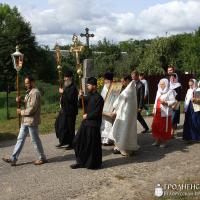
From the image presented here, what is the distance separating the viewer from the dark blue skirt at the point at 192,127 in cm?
1148

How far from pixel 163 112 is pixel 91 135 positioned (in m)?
2.55

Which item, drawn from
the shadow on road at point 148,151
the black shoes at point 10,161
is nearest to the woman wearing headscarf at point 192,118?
the shadow on road at point 148,151

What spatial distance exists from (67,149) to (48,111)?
9.06 meters

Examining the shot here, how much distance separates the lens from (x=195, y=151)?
10586mm

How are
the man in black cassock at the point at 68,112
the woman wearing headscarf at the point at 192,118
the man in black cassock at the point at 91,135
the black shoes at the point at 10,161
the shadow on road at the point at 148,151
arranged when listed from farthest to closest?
the woman wearing headscarf at the point at 192,118 → the man in black cassock at the point at 68,112 → the shadow on road at the point at 148,151 → the black shoes at the point at 10,161 → the man in black cassock at the point at 91,135

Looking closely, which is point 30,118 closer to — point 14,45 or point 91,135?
point 91,135

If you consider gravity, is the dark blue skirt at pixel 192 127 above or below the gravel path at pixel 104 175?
above

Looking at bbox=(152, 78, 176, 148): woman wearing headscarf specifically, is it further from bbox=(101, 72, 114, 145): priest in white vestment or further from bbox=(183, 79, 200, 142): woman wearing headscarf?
bbox=(101, 72, 114, 145): priest in white vestment

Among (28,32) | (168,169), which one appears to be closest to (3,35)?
(28,32)

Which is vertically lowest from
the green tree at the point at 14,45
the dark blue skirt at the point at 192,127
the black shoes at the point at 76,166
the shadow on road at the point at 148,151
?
the shadow on road at the point at 148,151

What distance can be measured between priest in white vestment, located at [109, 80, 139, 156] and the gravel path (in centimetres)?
27

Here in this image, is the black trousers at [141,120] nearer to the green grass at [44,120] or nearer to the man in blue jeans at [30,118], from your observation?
the green grass at [44,120]

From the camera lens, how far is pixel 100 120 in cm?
916

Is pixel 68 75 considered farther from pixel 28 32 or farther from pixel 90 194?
pixel 28 32
